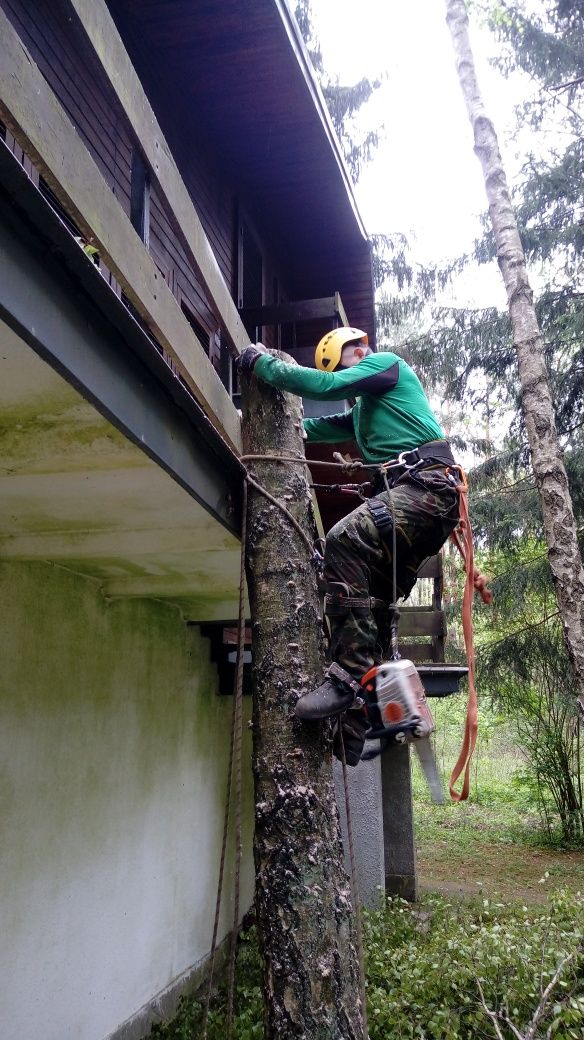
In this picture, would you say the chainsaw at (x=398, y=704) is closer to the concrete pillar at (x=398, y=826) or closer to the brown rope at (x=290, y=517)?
the brown rope at (x=290, y=517)

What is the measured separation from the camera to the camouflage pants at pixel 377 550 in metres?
2.92

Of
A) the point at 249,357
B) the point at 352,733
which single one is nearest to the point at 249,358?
the point at 249,357

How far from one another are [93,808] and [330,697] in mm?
2673

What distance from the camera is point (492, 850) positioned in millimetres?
12773

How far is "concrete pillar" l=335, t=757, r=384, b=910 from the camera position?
7250 millimetres

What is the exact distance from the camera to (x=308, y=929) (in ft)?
7.79

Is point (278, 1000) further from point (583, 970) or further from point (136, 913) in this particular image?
point (136, 913)

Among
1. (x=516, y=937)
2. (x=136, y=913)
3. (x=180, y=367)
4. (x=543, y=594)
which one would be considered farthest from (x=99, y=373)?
(x=543, y=594)

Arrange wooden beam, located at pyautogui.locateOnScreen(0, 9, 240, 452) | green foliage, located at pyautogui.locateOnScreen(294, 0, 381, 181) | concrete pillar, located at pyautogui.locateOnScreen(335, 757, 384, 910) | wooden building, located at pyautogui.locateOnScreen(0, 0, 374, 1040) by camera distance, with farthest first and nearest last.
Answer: green foliage, located at pyautogui.locateOnScreen(294, 0, 381, 181)
concrete pillar, located at pyautogui.locateOnScreen(335, 757, 384, 910)
wooden building, located at pyautogui.locateOnScreen(0, 0, 374, 1040)
wooden beam, located at pyautogui.locateOnScreen(0, 9, 240, 452)

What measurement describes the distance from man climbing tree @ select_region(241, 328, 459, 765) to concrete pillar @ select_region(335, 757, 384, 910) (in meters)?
4.45

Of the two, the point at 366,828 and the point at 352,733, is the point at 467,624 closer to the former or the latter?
the point at 352,733

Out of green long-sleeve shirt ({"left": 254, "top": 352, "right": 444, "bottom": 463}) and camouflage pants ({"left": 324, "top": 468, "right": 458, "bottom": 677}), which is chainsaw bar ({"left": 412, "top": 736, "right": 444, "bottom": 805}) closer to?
camouflage pants ({"left": 324, "top": 468, "right": 458, "bottom": 677})

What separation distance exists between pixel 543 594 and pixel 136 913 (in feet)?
24.1

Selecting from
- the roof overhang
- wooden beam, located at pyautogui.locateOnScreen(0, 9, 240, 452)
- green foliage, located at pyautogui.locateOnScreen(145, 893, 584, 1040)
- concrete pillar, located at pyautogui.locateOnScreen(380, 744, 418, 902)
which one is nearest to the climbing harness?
wooden beam, located at pyautogui.locateOnScreen(0, 9, 240, 452)
